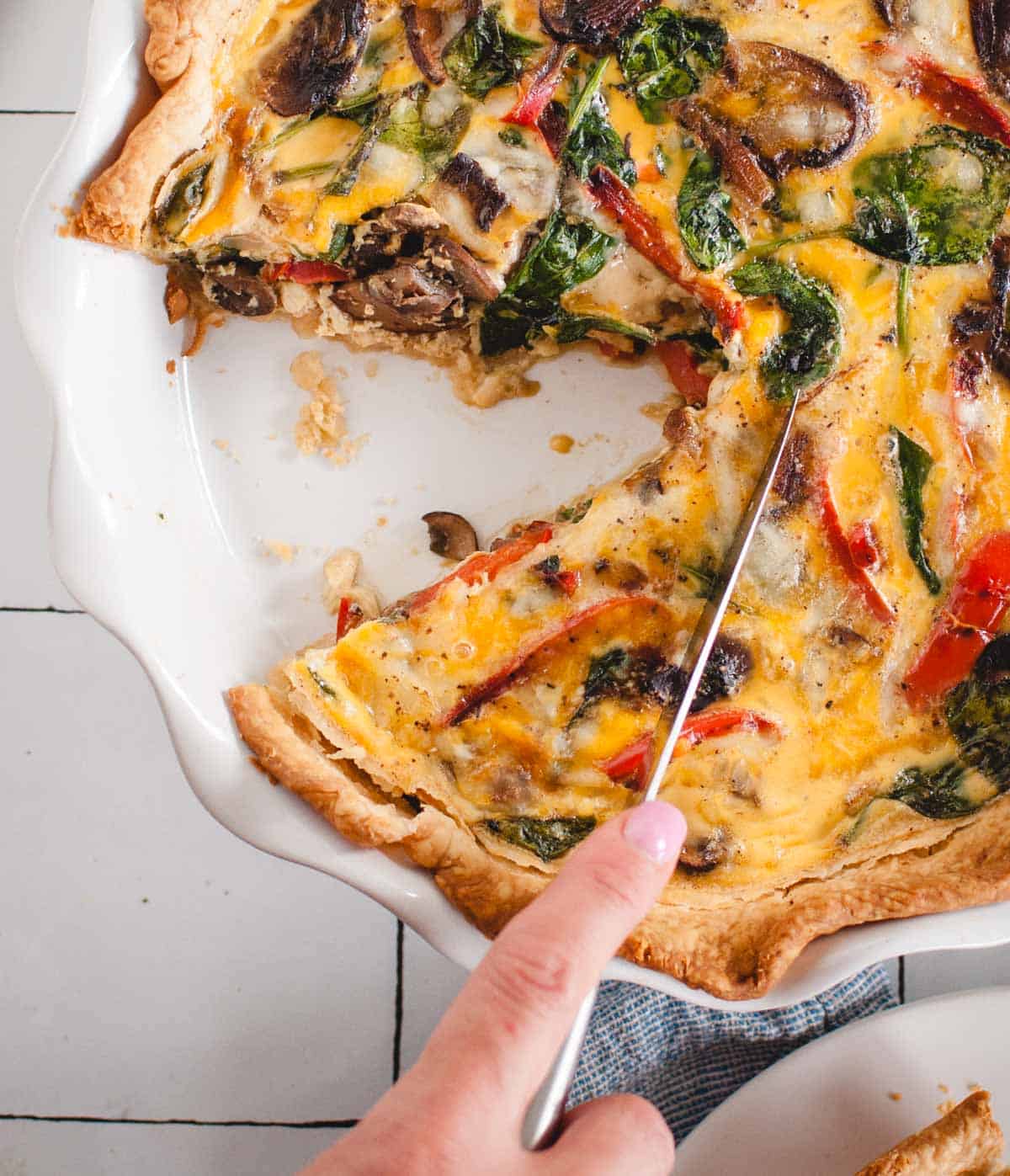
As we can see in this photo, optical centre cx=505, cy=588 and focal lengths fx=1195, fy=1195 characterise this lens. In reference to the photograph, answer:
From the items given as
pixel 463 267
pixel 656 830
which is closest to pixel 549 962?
pixel 656 830

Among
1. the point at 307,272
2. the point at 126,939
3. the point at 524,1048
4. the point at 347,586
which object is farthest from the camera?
the point at 126,939

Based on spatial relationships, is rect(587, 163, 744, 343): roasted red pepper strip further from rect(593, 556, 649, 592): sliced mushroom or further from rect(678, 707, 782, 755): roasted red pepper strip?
rect(678, 707, 782, 755): roasted red pepper strip

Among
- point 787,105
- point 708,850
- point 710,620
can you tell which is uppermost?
point 787,105

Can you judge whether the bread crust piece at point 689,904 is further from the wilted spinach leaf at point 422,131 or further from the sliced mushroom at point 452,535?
the wilted spinach leaf at point 422,131

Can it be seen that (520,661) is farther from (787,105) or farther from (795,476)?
(787,105)

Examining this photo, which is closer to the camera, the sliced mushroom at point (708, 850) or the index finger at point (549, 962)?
the index finger at point (549, 962)

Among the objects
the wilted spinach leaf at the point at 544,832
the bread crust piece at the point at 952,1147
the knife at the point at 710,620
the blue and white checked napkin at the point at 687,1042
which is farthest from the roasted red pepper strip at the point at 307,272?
the bread crust piece at the point at 952,1147
